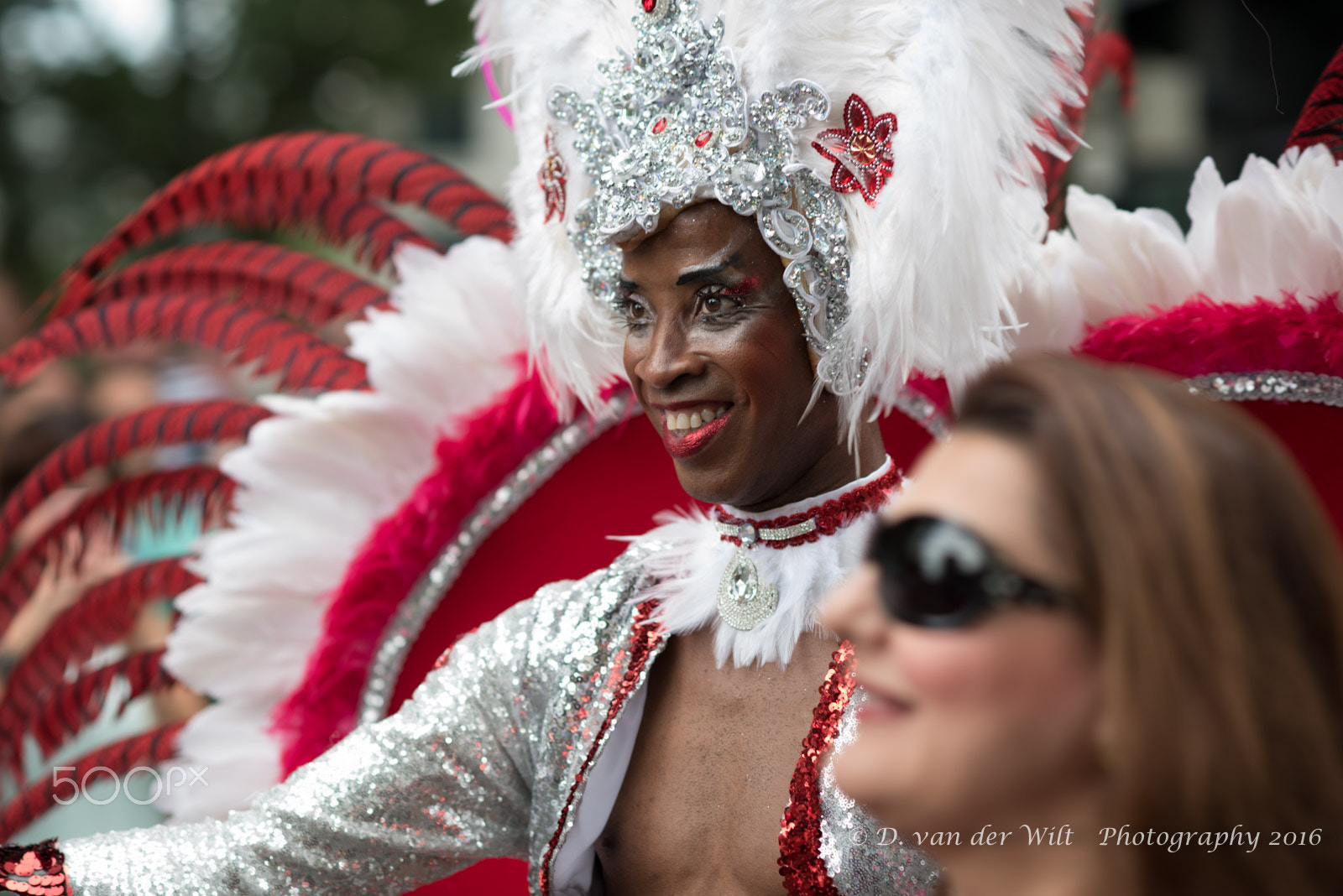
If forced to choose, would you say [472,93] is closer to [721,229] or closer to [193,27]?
[193,27]

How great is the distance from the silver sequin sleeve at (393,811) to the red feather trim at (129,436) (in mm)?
905

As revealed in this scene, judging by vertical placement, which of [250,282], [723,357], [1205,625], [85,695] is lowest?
[1205,625]

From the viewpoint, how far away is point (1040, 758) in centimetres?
93

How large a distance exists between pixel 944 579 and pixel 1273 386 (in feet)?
4.34

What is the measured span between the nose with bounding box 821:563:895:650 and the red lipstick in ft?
2.20

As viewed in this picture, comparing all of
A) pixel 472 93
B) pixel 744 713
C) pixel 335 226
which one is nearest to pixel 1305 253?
pixel 744 713

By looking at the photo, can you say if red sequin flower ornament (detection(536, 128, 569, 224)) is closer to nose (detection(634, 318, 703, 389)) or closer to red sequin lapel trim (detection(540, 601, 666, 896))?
nose (detection(634, 318, 703, 389))

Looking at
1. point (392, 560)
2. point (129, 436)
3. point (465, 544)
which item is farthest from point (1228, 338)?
point (129, 436)

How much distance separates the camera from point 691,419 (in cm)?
171

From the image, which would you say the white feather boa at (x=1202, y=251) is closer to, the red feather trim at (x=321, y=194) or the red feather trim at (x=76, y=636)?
the red feather trim at (x=321, y=194)

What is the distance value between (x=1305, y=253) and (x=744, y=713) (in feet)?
3.63

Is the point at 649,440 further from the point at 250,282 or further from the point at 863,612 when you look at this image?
the point at 863,612

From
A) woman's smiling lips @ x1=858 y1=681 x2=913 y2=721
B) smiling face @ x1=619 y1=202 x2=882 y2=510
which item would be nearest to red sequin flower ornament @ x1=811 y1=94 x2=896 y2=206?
smiling face @ x1=619 y1=202 x2=882 y2=510

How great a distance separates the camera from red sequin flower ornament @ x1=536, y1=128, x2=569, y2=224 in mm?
1918
